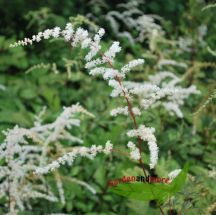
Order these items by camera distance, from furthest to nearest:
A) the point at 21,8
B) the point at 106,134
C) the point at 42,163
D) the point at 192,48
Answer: the point at 21,8 < the point at 192,48 < the point at 106,134 < the point at 42,163

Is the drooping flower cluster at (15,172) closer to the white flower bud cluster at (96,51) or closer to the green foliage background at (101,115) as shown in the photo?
the green foliage background at (101,115)

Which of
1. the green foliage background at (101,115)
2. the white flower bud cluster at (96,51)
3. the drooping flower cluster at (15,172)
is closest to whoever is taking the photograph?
the white flower bud cluster at (96,51)

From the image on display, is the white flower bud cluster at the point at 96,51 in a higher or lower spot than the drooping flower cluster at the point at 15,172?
higher

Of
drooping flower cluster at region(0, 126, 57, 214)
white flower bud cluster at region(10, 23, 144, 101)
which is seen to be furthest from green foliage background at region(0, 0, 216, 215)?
white flower bud cluster at region(10, 23, 144, 101)

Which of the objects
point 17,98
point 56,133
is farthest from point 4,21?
point 56,133

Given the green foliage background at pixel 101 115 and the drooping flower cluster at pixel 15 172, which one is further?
the green foliage background at pixel 101 115

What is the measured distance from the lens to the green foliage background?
400 centimetres

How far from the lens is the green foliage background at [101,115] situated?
158 inches

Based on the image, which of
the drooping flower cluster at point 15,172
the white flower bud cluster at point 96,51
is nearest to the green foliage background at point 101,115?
the drooping flower cluster at point 15,172

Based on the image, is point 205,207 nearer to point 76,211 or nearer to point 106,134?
point 76,211

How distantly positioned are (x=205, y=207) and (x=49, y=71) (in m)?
3.97

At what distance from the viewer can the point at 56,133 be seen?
3986 millimetres

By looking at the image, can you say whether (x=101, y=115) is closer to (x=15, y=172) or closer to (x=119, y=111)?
(x=15, y=172)

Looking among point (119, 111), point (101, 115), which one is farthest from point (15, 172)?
point (101, 115)
